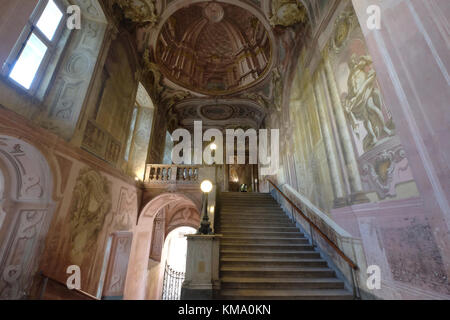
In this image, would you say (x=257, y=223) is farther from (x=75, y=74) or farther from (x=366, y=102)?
(x=75, y=74)

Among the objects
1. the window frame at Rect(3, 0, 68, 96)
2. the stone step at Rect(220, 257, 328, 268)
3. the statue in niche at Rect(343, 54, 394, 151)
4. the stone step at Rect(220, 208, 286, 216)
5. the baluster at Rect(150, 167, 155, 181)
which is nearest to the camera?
the statue in niche at Rect(343, 54, 394, 151)

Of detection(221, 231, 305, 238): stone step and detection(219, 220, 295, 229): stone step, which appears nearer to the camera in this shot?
detection(221, 231, 305, 238): stone step

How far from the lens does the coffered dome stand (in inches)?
393

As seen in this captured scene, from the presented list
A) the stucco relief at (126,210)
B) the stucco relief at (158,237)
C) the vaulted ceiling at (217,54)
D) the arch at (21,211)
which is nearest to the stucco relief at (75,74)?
the arch at (21,211)

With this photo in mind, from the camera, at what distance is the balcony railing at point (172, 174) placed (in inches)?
304

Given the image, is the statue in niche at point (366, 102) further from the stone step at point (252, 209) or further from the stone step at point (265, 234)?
the stone step at point (252, 209)

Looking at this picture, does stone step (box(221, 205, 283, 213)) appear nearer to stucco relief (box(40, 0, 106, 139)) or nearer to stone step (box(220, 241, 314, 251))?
stone step (box(220, 241, 314, 251))

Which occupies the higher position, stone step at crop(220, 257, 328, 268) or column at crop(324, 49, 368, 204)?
column at crop(324, 49, 368, 204)

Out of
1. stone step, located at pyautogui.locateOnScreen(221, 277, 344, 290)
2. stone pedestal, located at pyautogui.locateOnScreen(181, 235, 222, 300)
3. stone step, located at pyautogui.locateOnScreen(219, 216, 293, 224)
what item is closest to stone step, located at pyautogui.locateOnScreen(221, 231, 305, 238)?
stone step, located at pyautogui.locateOnScreen(219, 216, 293, 224)

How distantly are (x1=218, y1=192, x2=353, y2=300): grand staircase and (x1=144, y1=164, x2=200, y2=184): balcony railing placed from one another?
84.8 inches

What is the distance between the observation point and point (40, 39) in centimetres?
395

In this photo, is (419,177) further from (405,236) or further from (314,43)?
(314,43)

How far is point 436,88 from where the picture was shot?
1825 millimetres

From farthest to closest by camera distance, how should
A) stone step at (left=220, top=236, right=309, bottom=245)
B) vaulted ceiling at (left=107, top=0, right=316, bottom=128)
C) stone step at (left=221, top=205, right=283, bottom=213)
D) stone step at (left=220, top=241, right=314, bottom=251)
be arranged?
vaulted ceiling at (left=107, top=0, right=316, bottom=128), stone step at (left=221, top=205, right=283, bottom=213), stone step at (left=220, top=236, right=309, bottom=245), stone step at (left=220, top=241, right=314, bottom=251)
